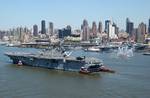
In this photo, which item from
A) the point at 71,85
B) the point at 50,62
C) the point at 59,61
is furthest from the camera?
the point at 50,62

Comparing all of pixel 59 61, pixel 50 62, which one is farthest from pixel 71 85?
pixel 50 62

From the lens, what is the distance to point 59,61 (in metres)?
47.9

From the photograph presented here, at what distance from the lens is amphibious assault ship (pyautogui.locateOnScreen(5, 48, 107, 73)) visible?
147 ft

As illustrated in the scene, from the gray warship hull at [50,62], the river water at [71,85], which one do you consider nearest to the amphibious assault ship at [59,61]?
the gray warship hull at [50,62]

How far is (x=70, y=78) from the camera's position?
39562mm

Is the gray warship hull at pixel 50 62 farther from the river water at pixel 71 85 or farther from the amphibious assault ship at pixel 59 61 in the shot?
the river water at pixel 71 85

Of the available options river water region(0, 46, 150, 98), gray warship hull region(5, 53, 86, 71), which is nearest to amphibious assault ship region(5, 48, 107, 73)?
gray warship hull region(5, 53, 86, 71)

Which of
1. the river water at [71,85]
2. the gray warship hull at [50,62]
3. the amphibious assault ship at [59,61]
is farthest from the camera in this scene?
the gray warship hull at [50,62]

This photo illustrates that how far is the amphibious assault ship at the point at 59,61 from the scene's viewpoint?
1761 inches

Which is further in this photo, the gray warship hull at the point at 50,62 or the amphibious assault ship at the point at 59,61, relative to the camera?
the gray warship hull at the point at 50,62

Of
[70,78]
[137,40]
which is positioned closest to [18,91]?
[70,78]

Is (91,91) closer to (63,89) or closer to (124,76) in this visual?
(63,89)

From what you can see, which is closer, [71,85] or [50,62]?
[71,85]

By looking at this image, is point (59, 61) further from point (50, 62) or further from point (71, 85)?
point (71, 85)
